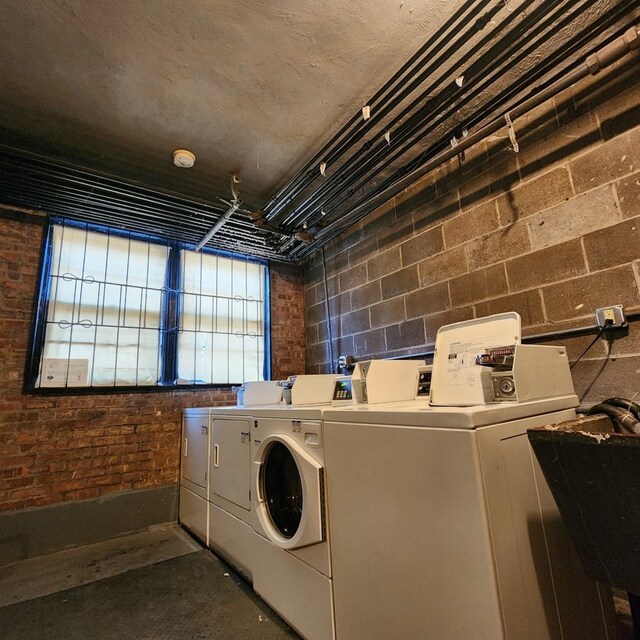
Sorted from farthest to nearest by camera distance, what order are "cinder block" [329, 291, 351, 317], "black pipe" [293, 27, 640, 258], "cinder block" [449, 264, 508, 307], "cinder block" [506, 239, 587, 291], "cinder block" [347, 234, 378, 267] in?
"cinder block" [329, 291, 351, 317], "cinder block" [347, 234, 378, 267], "cinder block" [449, 264, 508, 307], "cinder block" [506, 239, 587, 291], "black pipe" [293, 27, 640, 258]

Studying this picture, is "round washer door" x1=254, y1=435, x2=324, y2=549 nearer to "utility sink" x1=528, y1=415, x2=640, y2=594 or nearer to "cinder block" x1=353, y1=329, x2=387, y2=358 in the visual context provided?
"utility sink" x1=528, y1=415, x2=640, y2=594

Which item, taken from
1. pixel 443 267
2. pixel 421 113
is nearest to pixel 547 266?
pixel 443 267

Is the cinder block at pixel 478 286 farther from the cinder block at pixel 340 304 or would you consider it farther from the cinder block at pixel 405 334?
the cinder block at pixel 340 304

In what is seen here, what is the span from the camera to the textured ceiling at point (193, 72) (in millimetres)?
1655

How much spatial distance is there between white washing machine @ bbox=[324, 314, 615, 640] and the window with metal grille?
2207 mm

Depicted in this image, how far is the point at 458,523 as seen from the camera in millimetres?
966

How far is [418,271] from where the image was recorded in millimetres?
2627

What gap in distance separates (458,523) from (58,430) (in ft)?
9.36

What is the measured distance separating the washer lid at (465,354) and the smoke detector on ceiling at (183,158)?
2097mm

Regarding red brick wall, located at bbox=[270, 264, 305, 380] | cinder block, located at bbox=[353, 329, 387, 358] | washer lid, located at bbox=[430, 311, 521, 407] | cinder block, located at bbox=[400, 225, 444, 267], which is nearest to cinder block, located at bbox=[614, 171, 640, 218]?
washer lid, located at bbox=[430, 311, 521, 407]

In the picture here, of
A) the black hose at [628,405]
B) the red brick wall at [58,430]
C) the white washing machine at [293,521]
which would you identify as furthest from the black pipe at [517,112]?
the red brick wall at [58,430]

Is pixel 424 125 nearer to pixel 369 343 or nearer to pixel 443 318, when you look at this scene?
pixel 443 318

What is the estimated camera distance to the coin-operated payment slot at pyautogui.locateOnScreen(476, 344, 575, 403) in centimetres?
123

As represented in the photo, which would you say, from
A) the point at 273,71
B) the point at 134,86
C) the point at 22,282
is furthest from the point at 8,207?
the point at 273,71
